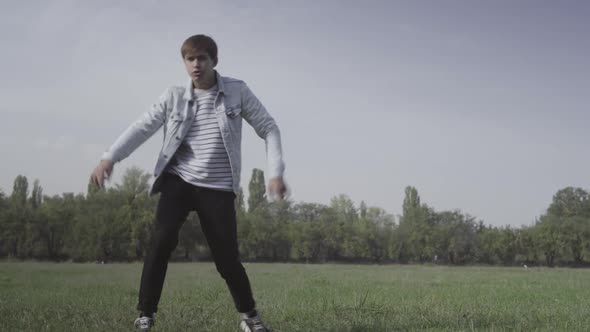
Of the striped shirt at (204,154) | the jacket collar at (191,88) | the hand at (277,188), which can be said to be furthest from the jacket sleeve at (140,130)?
the hand at (277,188)

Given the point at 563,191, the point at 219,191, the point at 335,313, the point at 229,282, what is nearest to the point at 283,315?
the point at 335,313

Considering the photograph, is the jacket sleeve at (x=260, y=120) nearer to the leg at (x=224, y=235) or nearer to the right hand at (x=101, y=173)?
the leg at (x=224, y=235)

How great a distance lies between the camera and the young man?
184 inches

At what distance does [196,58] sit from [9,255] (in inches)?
2295

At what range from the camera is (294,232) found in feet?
255

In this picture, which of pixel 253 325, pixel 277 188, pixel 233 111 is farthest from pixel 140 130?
pixel 253 325

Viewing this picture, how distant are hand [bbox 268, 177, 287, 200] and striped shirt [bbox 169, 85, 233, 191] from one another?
0.40 m

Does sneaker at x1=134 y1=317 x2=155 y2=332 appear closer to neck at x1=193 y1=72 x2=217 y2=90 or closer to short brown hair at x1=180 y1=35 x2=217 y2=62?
neck at x1=193 y1=72 x2=217 y2=90

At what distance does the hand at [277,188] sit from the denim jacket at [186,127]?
0.07 m

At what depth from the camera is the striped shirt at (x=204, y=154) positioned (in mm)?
4691

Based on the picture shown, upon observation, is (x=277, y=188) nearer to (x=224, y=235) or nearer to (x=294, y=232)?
(x=224, y=235)

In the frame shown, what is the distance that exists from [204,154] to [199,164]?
0.32ft

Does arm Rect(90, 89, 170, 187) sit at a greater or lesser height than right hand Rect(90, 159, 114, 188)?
greater

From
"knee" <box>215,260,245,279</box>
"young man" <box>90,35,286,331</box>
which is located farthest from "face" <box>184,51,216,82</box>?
"knee" <box>215,260,245,279</box>
